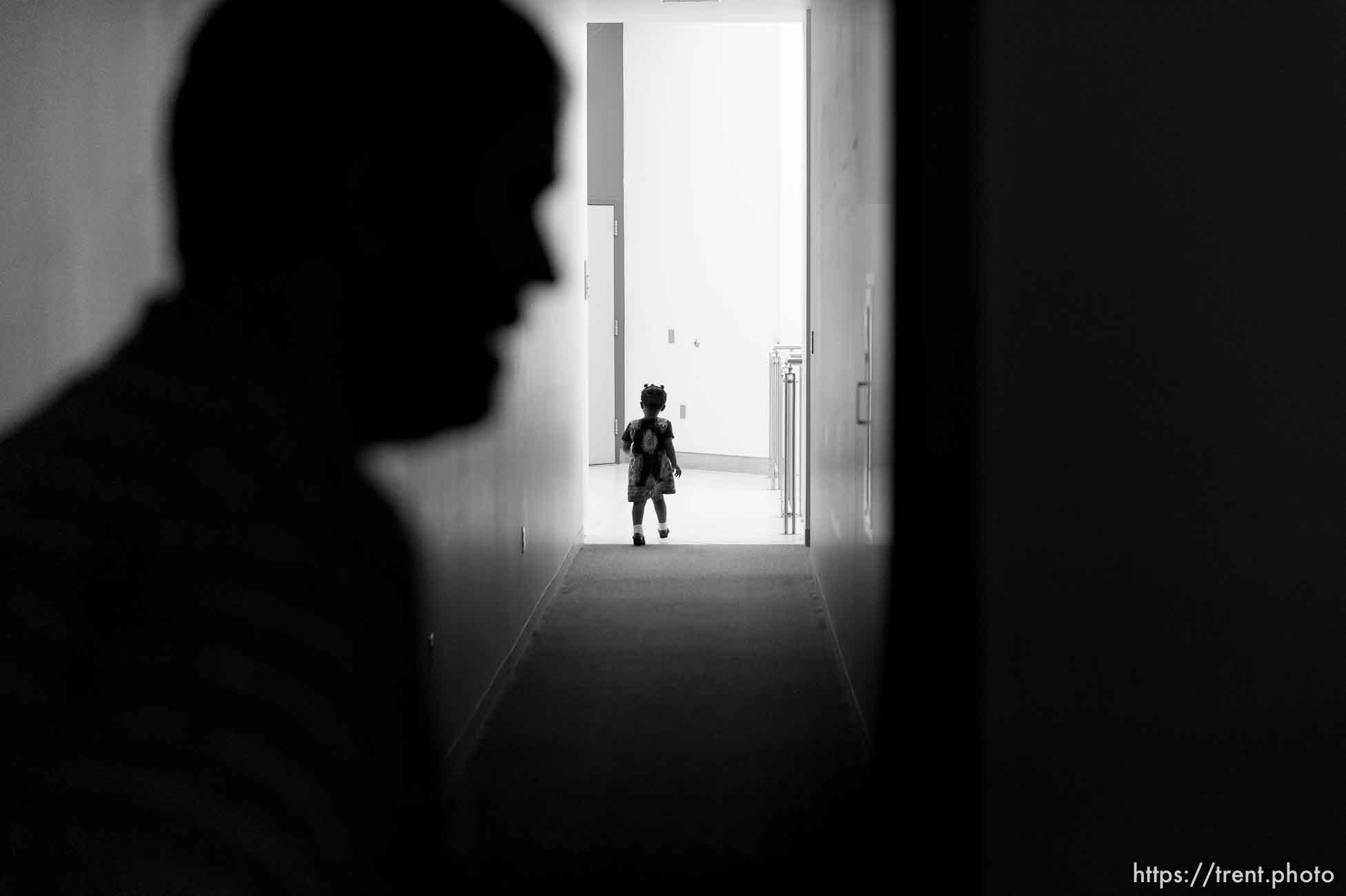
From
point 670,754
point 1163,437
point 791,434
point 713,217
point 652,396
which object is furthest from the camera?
point 713,217

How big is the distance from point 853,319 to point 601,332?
6908 mm

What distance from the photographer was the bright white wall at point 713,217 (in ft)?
32.3

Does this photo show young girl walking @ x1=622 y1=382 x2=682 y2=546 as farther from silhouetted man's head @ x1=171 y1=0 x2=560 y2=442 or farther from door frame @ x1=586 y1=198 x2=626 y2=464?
door frame @ x1=586 y1=198 x2=626 y2=464

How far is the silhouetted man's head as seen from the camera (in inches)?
78.2

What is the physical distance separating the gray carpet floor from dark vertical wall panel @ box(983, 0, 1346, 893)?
0.63 m

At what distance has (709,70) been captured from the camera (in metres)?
10.1

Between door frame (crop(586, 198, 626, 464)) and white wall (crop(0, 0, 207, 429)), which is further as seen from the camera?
door frame (crop(586, 198, 626, 464))

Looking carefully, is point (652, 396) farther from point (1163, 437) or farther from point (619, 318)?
point (1163, 437)

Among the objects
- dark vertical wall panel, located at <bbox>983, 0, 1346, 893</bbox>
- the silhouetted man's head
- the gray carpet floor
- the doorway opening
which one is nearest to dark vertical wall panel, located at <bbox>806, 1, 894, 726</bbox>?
the gray carpet floor

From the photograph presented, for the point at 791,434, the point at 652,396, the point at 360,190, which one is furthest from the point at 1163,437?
the point at 791,434

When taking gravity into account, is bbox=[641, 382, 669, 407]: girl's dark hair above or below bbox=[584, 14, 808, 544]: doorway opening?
below

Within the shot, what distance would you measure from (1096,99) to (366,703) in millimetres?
1683

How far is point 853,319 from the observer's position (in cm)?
384

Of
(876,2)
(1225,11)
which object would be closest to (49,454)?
(1225,11)
